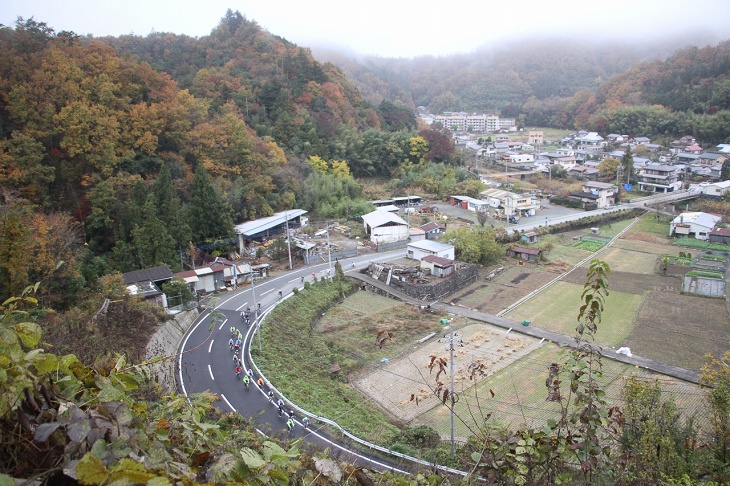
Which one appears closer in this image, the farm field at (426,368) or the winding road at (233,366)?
the winding road at (233,366)

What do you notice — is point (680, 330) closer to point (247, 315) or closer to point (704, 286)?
point (704, 286)

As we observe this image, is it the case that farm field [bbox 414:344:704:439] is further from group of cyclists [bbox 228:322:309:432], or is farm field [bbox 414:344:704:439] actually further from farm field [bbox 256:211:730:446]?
group of cyclists [bbox 228:322:309:432]

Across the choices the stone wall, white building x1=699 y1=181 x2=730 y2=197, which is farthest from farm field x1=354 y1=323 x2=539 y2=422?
white building x1=699 y1=181 x2=730 y2=197

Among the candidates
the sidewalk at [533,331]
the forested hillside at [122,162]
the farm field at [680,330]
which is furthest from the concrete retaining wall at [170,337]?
the farm field at [680,330]

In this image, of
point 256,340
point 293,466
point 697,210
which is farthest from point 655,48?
point 293,466

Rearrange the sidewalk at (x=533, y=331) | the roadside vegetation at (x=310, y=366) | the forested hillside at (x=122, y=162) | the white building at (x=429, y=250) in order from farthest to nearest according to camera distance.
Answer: the white building at (x=429, y=250)
the forested hillside at (x=122, y=162)
the sidewalk at (x=533, y=331)
the roadside vegetation at (x=310, y=366)

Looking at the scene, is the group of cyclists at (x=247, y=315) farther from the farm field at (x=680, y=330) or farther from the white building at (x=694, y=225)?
the white building at (x=694, y=225)
